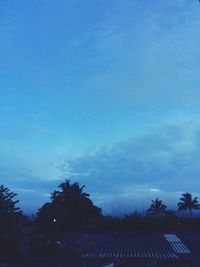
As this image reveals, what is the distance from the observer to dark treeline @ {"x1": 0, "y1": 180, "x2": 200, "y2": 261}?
617 inches

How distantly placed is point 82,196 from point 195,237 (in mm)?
23240

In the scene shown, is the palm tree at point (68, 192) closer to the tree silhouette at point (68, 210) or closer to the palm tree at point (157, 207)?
the tree silhouette at point (68, 210)

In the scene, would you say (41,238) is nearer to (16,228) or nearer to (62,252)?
(62,252)

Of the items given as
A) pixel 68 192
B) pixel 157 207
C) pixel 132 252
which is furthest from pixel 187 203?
pixel 132 252

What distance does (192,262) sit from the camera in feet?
83.7

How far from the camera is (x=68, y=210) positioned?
54.1 m

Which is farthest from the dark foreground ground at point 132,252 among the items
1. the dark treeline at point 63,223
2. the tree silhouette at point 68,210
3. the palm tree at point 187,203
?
the palm tree at point 187,203

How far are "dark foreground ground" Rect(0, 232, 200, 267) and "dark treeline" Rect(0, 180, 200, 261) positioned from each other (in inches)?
39.3

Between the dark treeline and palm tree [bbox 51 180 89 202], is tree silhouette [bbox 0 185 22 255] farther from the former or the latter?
palm tree [bbox 51 180 89 202]

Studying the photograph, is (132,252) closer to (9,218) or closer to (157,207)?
(9,218)

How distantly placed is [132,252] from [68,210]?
26.0 meters

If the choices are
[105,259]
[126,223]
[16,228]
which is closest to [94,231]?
[126,223]

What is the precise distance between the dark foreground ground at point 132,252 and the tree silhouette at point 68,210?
10865 millimetres

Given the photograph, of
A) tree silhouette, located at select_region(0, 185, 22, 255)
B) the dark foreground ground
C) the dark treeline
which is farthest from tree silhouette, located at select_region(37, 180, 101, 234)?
tree silhouette, located at select_region(0, 185, 22, 255)
